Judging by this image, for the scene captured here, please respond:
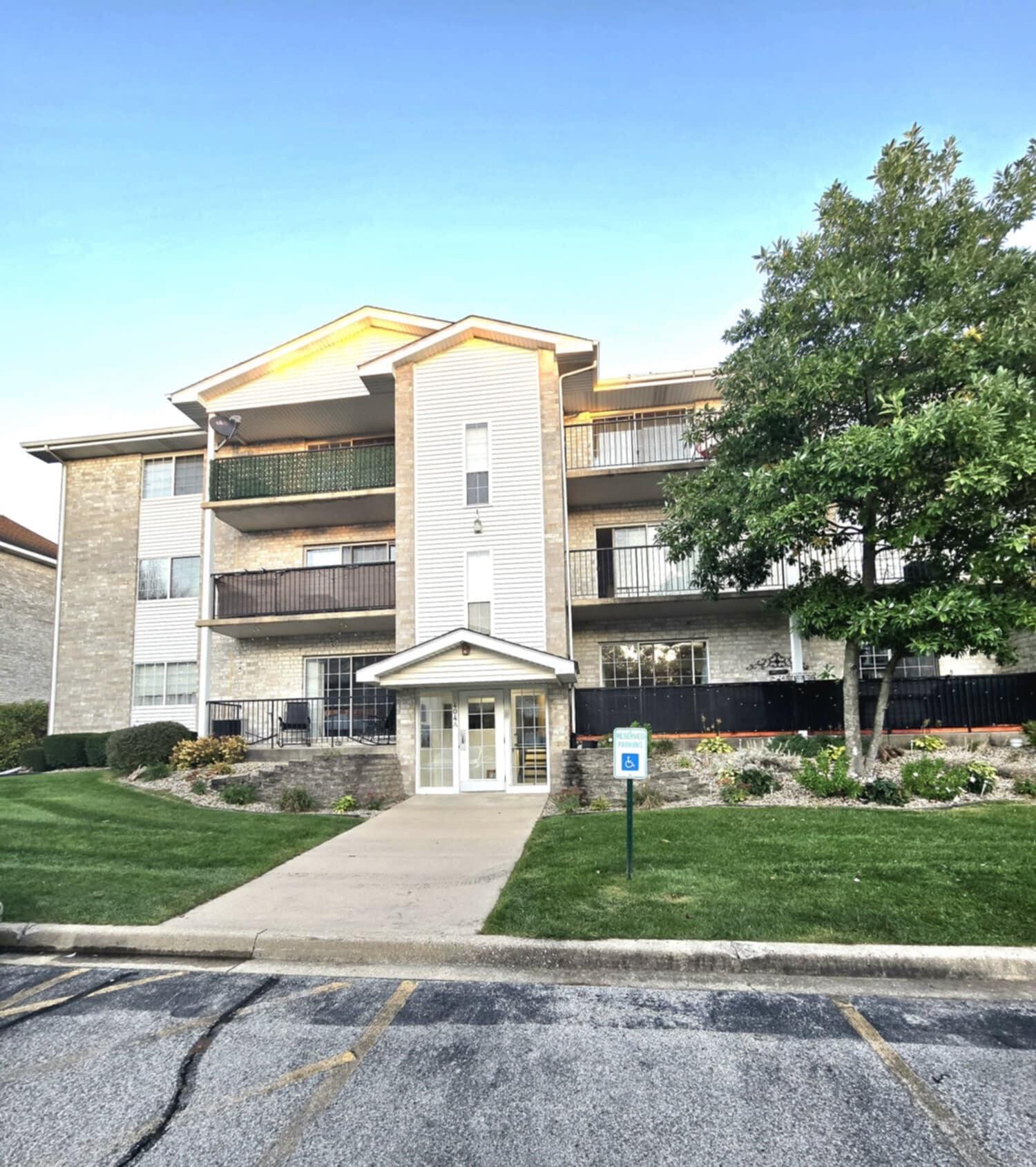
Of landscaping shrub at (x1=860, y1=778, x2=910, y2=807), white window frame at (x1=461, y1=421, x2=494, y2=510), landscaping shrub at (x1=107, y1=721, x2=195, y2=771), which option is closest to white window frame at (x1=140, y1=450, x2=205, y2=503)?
landscaping shrub at (x1=107, y1=721, x2=195, y2=771)

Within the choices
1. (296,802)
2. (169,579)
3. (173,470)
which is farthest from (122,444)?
(296,802)

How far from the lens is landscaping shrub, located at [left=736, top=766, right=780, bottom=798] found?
11.5m

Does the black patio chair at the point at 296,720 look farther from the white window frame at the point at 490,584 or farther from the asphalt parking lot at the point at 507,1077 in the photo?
the asphalt parking lot at the point at 507,1077

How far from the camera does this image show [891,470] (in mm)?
9750

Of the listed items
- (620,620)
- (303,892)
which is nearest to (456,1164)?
(303,892)

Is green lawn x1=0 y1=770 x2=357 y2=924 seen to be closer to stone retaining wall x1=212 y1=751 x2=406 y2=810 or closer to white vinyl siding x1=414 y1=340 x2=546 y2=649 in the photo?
stone retaining wall x1=212 y1=751 x2=406 y2=810

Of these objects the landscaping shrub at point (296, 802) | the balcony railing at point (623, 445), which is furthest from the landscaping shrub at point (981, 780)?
the landscaping shrub at point (296, 802)

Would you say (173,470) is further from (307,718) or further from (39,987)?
(39,987)

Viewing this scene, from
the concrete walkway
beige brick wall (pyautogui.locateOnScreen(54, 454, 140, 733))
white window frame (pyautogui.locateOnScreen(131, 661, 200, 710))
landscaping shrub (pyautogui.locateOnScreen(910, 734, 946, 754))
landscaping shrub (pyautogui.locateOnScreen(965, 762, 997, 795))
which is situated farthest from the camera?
beige brick wall (pyautogui.locateOnScreen(54, 454, 140, 733))

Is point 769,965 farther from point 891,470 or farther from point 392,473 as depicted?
point 392,473

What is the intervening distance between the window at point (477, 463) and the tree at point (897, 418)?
5102 millimetres

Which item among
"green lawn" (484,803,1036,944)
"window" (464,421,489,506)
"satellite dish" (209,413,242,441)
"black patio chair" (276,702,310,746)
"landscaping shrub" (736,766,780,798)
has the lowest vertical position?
"green lawn" (484,803,1036,944)

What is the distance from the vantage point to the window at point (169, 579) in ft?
64.5

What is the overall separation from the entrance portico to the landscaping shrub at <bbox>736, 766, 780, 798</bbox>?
3.62 m
